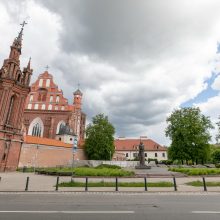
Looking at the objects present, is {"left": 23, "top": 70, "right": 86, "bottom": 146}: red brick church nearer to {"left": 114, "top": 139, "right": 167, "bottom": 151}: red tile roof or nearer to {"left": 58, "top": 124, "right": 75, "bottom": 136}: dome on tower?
{"left": 58, "top": 124, "right": 75, "bottom": 136}: dome on tower

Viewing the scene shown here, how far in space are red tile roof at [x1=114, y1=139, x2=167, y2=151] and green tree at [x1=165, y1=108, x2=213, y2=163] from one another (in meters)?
36.7

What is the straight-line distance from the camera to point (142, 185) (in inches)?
599

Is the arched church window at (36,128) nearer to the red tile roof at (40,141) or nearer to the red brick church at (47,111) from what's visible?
the red brick church at (47,111)

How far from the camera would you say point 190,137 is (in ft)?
150

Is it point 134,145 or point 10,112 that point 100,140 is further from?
point 134,145

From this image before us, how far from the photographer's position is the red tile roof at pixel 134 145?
8425 centimetres

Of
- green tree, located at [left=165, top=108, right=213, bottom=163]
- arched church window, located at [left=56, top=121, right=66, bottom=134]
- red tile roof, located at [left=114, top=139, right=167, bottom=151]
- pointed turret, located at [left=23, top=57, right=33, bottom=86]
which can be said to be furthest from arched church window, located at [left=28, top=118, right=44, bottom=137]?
red tile roof, located at [left=114, top=139, right=167, bottom=151]

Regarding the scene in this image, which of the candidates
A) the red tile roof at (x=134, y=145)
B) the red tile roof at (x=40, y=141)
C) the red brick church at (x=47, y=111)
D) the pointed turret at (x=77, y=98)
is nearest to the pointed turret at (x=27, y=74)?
the red tile roof at (x=40, y=141)

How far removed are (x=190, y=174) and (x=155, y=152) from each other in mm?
61349

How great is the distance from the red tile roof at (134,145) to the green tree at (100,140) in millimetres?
32897

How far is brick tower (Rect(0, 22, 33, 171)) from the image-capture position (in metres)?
31.2

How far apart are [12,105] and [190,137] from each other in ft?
122

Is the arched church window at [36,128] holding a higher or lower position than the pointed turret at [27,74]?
lower

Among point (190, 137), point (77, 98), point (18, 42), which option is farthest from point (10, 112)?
point (190, 137)
